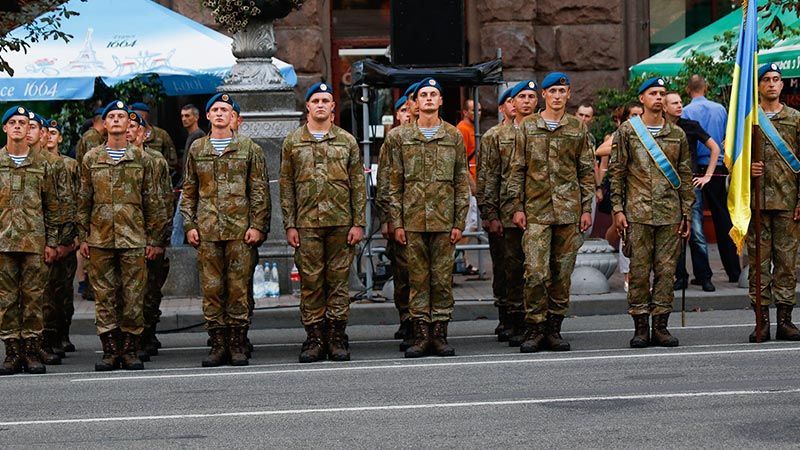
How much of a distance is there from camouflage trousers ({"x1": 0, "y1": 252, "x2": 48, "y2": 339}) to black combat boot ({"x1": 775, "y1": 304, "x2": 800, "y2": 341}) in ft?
18.6

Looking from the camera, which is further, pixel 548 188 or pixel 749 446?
pixel 548 188

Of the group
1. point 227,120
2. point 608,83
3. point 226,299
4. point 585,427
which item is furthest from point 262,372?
point 608,83

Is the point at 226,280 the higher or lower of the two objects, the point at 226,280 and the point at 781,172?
the lower

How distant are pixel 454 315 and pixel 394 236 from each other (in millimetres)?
2672

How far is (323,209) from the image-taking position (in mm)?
12445

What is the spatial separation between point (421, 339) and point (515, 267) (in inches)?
49.5

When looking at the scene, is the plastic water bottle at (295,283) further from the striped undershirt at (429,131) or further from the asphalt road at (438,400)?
the striped undershirt at (429,131)

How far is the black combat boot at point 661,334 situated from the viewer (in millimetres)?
12531

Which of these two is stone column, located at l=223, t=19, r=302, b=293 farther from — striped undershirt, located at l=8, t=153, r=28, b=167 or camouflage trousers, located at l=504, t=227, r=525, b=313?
striped undershirt, located at l=8, t=153, r=28, b=167

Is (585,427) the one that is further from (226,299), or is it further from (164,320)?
(164,320)

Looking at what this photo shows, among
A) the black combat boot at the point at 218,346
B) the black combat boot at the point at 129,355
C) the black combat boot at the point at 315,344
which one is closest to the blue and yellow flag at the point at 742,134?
the black combat boot at the point at 315,344

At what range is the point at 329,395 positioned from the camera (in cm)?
1048

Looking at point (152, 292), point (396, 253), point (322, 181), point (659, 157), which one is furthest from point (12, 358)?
point (659, 157)

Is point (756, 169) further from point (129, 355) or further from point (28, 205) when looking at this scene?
point (28, 205)
